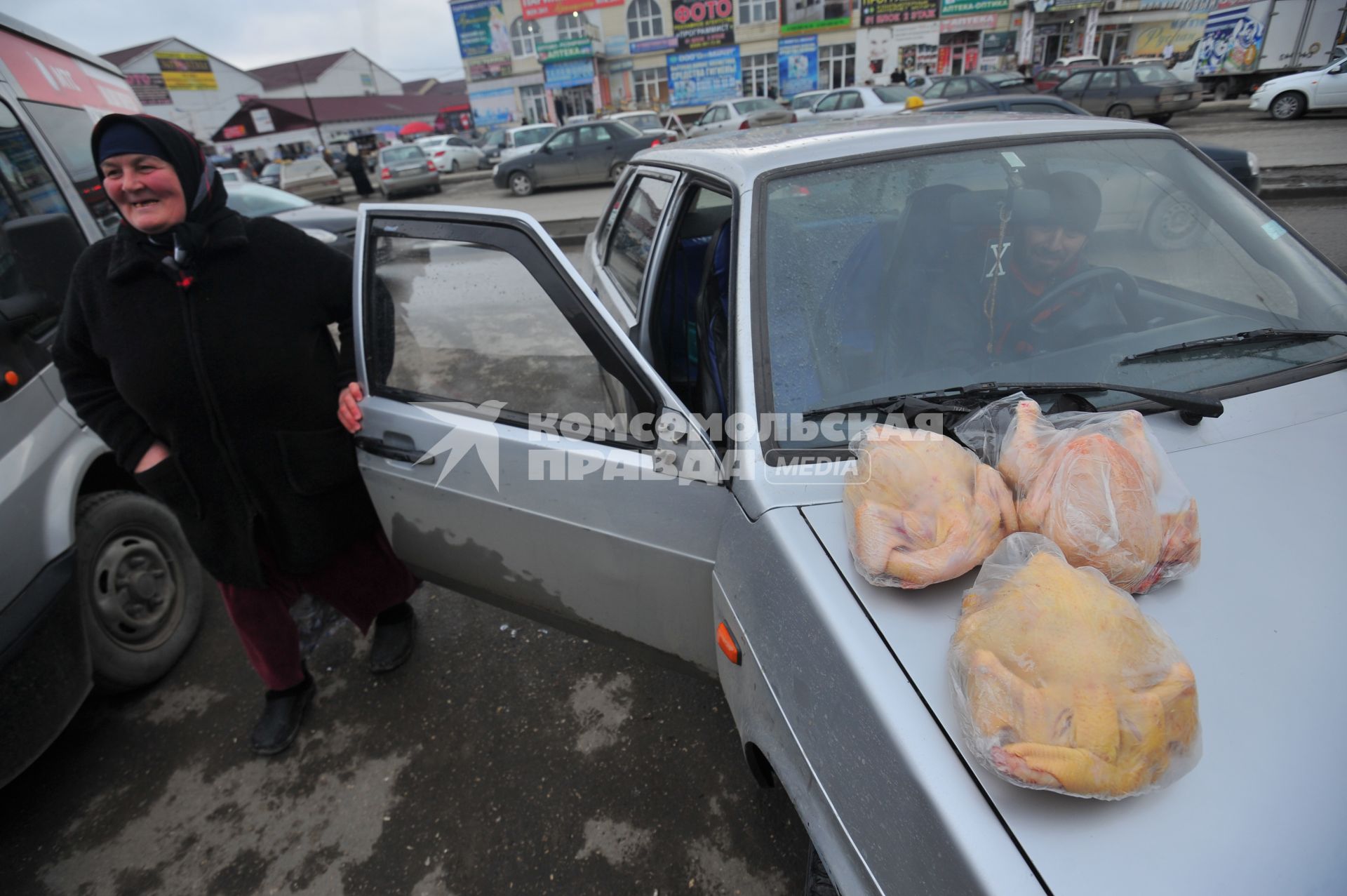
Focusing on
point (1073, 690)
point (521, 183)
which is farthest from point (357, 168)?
point (1073, 690)

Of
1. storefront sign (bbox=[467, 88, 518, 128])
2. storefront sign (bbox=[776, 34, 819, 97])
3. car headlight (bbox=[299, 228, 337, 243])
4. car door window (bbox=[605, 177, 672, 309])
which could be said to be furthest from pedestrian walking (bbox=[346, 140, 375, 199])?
storefront sign (bbox=[776, 34, 819, 97])

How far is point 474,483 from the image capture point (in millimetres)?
1914

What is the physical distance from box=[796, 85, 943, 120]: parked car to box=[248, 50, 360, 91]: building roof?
51175 mm

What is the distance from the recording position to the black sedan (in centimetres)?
553

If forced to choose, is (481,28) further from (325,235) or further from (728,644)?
(728,644)

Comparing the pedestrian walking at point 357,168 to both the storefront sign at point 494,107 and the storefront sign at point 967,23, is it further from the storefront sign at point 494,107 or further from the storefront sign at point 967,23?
the storefront sign at point 967,23

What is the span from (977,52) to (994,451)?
3836 cm

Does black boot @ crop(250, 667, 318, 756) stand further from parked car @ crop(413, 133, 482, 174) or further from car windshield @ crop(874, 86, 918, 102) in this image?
parked car @ crop(413, 133, 482, 174)

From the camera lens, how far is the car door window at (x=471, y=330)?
6.15 ft

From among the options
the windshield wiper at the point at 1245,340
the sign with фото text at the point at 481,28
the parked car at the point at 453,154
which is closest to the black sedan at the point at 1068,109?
the windshield wiper at the point at 1245,340

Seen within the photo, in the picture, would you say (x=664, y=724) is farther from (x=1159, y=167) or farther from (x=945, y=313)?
(x=1159, y=167)

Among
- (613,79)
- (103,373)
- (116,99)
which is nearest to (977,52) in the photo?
(613,79)

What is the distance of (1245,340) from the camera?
1.60m

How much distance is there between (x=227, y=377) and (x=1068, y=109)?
809 centimetres
